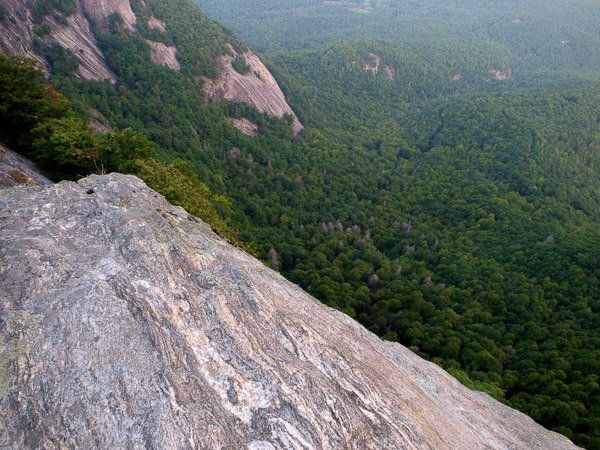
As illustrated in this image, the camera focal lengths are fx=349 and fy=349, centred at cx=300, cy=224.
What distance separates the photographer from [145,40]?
8825 cm

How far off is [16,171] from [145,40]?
270 ft

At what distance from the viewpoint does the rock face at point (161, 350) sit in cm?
955

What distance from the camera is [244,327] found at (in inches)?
488

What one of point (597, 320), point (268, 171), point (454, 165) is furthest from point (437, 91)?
point (597, 320)

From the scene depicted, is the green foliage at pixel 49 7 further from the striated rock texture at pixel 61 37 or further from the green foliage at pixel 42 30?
the green foliage at pixel 42 30

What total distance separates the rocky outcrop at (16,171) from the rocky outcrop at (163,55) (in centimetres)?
7636

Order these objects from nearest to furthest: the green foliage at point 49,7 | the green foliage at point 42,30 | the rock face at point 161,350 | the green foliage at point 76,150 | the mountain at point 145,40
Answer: the rock face at point 161,350, the green foliage at point 76,150, the mountain at point 145,40, the green foliage at point 42,30, the green foliage at point 49,7

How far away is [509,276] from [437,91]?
6092 inches

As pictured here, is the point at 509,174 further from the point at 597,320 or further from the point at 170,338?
the point at 170,338

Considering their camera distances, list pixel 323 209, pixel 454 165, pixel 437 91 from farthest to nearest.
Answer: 1. pixel 437 91
2. pixel 454 165
3. pixel 323 209

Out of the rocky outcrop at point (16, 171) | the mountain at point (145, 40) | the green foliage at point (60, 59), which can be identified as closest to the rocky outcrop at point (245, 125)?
the mountain at point (145, 40)

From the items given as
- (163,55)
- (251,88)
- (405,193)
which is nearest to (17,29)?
(163,55)

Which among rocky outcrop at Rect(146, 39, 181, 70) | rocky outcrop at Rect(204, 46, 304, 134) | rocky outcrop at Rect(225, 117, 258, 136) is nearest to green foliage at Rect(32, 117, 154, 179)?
rocky outcrop at Rect(225, 117, 258, 136)

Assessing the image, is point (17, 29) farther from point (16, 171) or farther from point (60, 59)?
point (16, 171)
